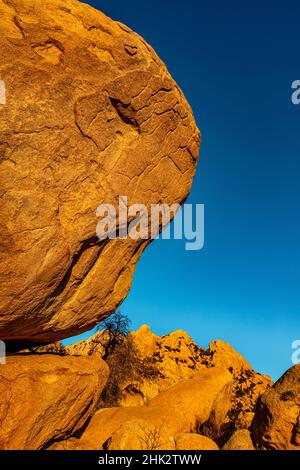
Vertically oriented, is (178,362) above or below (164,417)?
below

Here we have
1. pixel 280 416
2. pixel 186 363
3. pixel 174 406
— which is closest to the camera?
pixel 280 416

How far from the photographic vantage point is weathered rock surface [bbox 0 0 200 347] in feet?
23.0

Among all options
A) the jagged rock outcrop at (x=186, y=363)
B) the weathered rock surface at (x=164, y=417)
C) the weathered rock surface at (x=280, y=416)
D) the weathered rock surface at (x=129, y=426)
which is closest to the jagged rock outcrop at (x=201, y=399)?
the weathered rock surface at (x=164, y=417)

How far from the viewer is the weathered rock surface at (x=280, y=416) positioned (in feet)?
31.3

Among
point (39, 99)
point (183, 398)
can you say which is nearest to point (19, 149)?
point (39, 99)

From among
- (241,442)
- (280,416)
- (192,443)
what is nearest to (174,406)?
(241,442)

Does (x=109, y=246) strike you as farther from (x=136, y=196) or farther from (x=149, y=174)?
(x=149, y=174)

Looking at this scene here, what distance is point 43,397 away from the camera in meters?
8.66

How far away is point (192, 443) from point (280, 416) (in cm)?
252

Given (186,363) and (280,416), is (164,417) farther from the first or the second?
(186,363)

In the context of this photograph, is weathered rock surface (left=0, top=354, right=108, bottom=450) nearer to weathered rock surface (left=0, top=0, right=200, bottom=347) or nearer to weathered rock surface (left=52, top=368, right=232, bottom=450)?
weathered rock surface (left=0, top=0, right=200, bottom=347)

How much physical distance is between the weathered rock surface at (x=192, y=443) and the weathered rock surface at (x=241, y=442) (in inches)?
41.2

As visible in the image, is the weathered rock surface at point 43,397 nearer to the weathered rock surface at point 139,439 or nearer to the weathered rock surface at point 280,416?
the weathered rock surface at point 139,439

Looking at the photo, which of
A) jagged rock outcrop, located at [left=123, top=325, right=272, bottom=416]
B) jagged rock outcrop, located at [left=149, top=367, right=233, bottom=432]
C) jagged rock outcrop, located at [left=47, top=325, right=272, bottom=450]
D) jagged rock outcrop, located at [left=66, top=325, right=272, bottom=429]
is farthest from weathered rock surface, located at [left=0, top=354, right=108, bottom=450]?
jagged rock outcrop, located at [left=123, top=325, right=272, bottom=416]
